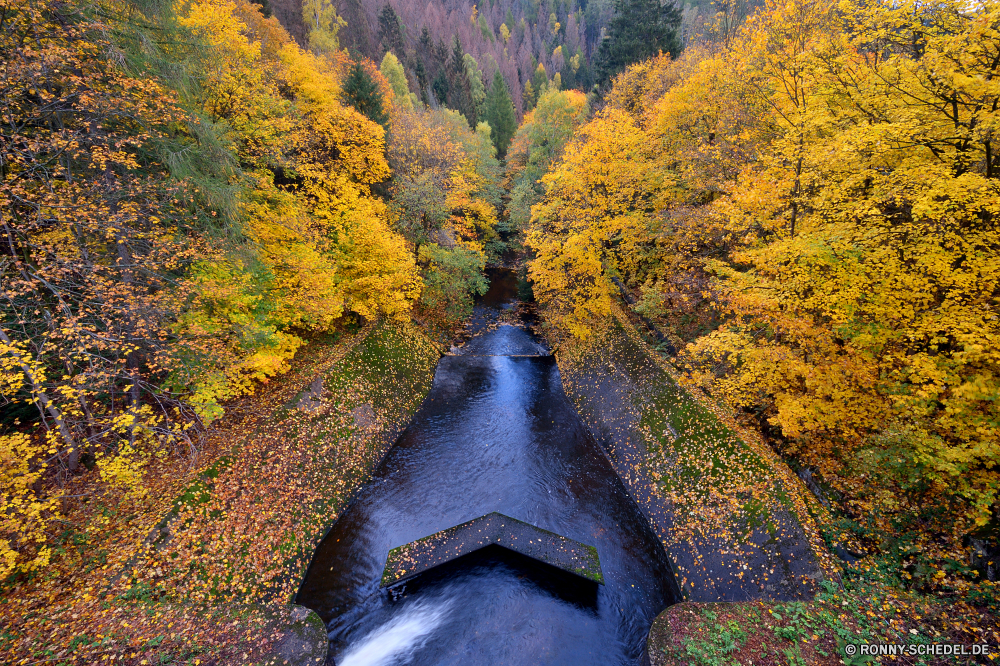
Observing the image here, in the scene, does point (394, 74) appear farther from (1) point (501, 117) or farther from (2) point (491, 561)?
(2) point (491, 561)

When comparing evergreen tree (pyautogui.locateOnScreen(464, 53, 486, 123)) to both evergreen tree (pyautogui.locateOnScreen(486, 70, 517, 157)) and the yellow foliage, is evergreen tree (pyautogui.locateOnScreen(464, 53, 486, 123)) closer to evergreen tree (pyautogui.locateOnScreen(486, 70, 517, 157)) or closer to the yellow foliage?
evergreen tree (pyautogui.locateOnScreen(486, 70, 517, 157))

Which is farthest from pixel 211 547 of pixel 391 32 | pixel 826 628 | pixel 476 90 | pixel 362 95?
pixel 476 90

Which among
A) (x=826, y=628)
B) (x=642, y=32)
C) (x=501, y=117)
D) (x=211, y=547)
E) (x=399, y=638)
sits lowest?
(x=826, y=628)

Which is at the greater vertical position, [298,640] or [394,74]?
[394,74]

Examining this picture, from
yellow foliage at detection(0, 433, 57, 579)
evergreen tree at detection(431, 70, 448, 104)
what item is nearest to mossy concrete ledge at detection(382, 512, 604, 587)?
yellow foliage at detection(0, 433, 57, 579)

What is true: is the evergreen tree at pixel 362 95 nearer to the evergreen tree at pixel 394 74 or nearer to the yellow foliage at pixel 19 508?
the evergreen tree at pixel 394 74

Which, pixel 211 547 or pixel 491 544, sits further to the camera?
pixel 491 544
